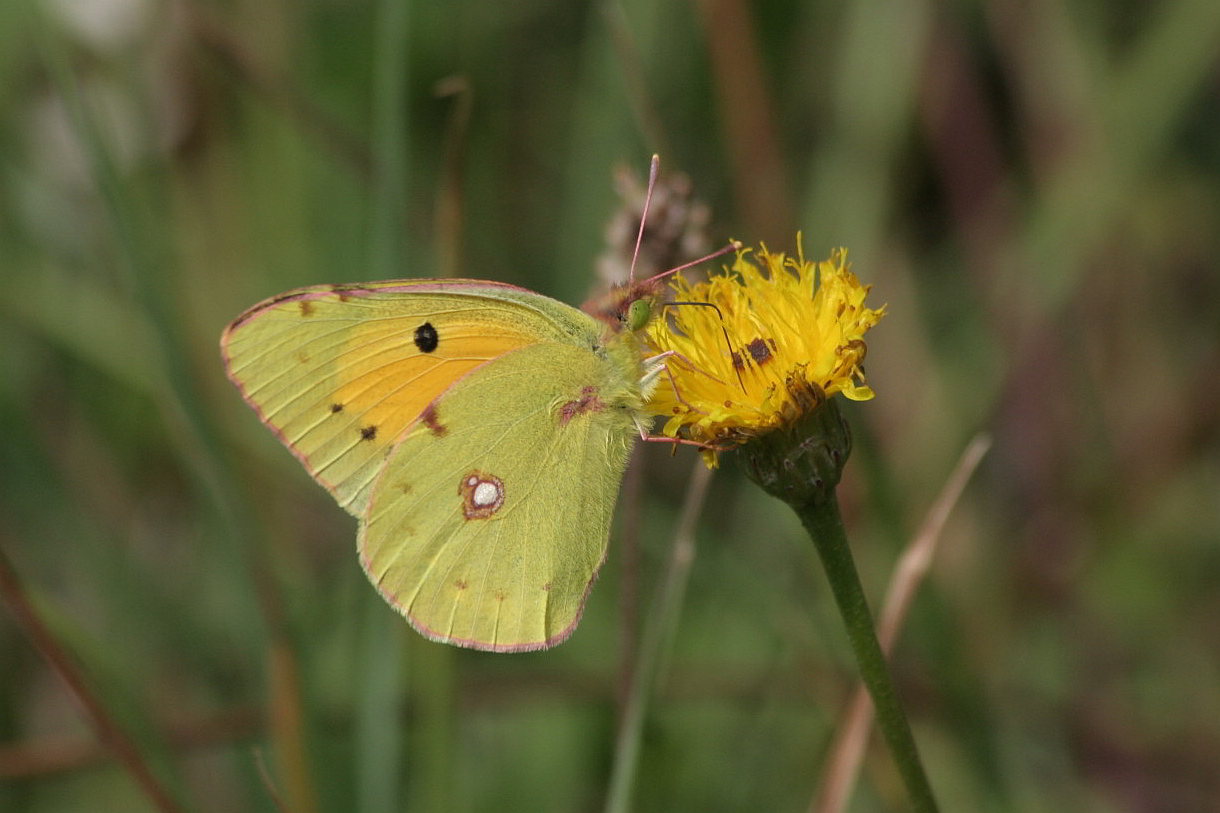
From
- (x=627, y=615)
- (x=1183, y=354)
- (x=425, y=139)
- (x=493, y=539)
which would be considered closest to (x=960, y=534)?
(x=1183, y=354)

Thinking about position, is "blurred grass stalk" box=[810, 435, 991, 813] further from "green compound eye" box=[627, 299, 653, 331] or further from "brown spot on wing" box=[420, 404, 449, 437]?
"brown spot on wing" box=[420, 404, 449, 437]

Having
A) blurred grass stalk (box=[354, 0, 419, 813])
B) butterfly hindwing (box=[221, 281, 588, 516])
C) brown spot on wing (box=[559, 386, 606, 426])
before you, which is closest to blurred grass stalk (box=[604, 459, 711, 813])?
brown spot on wing (box=[559, 386, 606, 426])

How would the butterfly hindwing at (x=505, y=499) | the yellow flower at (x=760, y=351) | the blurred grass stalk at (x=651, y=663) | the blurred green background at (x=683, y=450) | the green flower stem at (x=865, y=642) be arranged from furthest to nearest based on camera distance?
the blurred green background at (x=683, y=450), the butterfly hindwing at (x=505, y=499), the blurred grass stalk at (x=651, y=663), the yellow flower at (x=760, y=351), the green flower stem at (x=865, y=642)

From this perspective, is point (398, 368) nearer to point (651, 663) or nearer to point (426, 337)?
point (426, 337)

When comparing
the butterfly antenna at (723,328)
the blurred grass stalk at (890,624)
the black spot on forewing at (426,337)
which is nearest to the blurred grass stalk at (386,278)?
the black spot on forewing at (426,337)

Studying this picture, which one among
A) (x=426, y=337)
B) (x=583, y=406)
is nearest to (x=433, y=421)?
(x=426, y=337)

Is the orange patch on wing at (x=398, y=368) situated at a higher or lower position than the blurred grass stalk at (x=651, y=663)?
higher

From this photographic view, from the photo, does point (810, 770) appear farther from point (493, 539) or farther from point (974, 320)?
point (974, 320)

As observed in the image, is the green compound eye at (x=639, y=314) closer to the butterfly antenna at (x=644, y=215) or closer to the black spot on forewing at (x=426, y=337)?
the butterfly antenna at (x=644, y=215)
